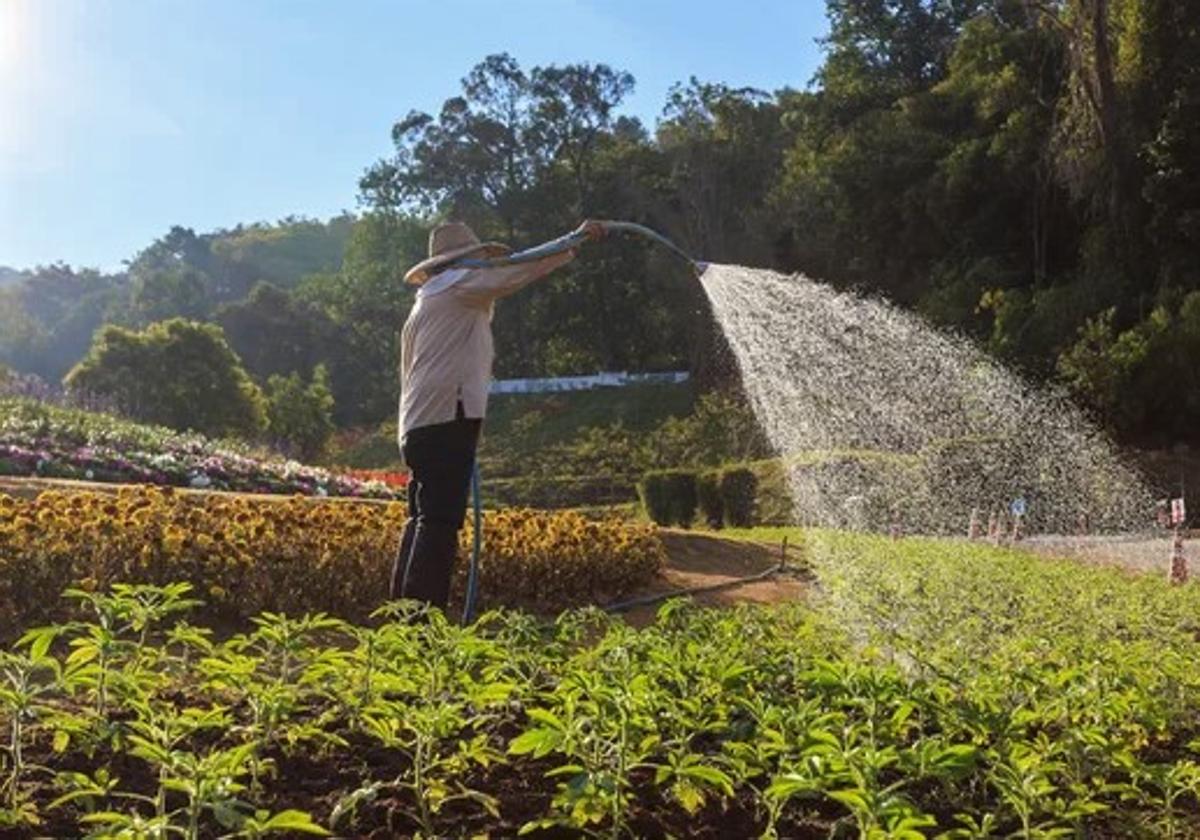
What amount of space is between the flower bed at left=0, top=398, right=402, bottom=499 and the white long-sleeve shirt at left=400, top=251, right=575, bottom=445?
8130 millimetres

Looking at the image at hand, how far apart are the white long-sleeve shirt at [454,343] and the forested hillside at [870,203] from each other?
1911 centimetres

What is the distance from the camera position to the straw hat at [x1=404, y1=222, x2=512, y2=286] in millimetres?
5945

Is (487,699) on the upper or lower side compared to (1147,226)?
lower

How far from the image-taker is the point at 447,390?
564cm

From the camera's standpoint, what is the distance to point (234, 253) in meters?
86.8

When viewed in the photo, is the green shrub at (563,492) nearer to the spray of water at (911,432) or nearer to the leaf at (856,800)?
the spray of water at (911,432)

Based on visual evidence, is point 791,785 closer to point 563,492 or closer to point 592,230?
point 592,230

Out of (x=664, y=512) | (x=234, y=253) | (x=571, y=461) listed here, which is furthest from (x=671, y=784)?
(x=234, y=253)

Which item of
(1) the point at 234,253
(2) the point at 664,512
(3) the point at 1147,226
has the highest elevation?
(1) the point at 234,253

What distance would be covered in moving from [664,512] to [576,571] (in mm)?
9427

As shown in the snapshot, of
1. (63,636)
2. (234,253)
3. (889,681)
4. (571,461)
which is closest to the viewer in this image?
(889,681)

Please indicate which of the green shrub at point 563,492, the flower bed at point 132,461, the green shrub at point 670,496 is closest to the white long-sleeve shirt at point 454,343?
the flower bed at point 132,461

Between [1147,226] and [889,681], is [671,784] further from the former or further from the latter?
[1147,226]

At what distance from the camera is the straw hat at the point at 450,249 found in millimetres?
5945
